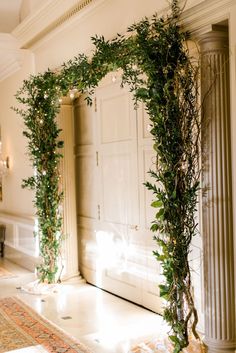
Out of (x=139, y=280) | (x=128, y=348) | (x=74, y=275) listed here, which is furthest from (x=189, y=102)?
(x=74, y=275)

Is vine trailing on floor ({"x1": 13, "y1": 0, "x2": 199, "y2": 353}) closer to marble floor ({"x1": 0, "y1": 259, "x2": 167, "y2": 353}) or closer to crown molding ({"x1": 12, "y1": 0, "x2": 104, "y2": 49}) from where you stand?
marble floor ({"x1": 0, "y1": 259, "x2": 167, "y2": 353})

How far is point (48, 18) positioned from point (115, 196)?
245 centimetres

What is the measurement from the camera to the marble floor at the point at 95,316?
169 inches

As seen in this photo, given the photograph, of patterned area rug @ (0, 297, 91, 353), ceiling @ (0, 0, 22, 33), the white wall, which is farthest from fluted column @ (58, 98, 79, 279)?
ceiling @ (0, 0, 22, 33)

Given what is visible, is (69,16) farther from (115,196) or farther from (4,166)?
(4,166)

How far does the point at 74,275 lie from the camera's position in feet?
21.8

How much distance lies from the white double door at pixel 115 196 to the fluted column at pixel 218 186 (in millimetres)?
1274

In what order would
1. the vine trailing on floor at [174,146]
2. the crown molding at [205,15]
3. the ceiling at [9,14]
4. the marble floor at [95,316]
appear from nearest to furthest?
the crown molding at [205,15] < the vine trailing on floor at [174,146] < the marble floor at [95,316] < the ceiling at [9,14]

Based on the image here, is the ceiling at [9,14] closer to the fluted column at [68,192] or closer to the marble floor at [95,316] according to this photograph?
the fluted column at [68,192]

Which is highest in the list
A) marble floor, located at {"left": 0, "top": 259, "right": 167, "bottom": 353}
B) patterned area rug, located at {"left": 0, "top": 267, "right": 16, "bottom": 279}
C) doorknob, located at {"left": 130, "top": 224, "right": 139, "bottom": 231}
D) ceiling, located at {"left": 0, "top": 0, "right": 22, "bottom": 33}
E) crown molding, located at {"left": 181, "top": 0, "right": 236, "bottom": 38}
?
ceiling, located at {"left": 0, "top": 0, "right": 22, "bottom": 33}

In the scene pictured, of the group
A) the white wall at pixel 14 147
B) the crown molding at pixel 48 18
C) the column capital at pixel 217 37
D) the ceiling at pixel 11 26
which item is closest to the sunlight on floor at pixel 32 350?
the column capital at pixel 217 37

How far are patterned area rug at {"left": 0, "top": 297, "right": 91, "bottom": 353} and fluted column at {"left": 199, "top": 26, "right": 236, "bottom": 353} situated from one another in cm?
119

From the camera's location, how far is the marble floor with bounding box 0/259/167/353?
4289mm

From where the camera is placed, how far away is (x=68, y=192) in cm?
659
